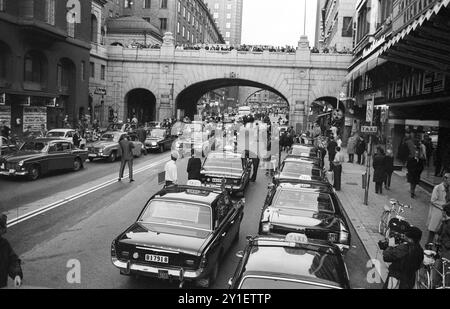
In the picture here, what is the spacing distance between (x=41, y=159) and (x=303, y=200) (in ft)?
37.4

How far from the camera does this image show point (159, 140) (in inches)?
1131

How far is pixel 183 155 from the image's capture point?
89.4 feet

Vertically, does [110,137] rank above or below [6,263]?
above

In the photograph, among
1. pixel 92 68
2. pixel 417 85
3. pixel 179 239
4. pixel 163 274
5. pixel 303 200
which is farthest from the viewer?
pixel 92 68

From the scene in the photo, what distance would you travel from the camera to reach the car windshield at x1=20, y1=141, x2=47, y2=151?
58.6 ft

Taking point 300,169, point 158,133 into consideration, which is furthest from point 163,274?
point 158,133

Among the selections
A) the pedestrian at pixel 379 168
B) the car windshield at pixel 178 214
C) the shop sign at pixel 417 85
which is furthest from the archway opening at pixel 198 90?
the car windshield at pixel 178 214

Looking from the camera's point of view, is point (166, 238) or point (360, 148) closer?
point (166, 238)

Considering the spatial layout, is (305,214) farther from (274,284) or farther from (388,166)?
(388,166)

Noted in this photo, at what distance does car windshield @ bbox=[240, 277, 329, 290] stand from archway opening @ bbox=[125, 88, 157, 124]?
45.0m

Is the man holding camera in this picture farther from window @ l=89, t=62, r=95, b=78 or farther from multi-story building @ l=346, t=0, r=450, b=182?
window @ l=89, t=62, r=95, b=78

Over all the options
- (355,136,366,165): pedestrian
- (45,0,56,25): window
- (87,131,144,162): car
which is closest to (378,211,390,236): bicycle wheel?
(87,131,144,162): car
